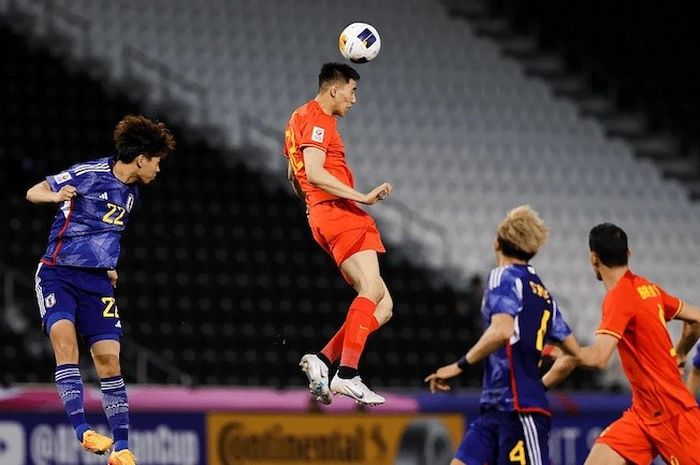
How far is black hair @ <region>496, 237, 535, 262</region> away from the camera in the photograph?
23.8 feet

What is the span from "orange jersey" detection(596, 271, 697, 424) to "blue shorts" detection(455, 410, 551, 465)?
78cm

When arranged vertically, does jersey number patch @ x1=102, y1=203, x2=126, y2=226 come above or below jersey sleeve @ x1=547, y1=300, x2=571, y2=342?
above

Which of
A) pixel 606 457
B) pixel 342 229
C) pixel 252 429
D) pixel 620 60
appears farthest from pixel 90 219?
pixel 620 60

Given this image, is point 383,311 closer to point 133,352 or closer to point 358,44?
point 358,44

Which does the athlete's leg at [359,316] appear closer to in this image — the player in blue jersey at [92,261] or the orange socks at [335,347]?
the orange socks at [335,347]

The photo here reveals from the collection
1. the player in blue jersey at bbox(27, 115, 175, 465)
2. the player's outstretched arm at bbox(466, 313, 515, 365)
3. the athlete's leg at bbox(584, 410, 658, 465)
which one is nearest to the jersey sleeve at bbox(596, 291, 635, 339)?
the athlete's leg at bbox(584, 410, 658, 465)

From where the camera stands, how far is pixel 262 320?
13320 millimetres

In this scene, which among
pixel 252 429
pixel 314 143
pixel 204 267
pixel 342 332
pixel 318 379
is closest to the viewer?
pixel 318 379

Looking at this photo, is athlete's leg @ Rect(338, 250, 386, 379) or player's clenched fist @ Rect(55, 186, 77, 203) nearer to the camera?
player's clenched fist @ Rect(55, 186, 77, 203)

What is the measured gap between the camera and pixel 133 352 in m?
12.5

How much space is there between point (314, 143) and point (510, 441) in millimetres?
1905

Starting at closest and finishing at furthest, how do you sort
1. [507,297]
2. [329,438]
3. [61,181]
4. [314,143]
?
1. [507,297]
2. [61,181]
3. [314,143]
4. [329,438]

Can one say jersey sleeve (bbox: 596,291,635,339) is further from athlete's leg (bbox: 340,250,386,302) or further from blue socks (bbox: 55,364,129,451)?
blue socks (bbox: 55,364,129,451)

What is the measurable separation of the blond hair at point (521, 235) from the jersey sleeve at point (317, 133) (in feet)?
3.70
